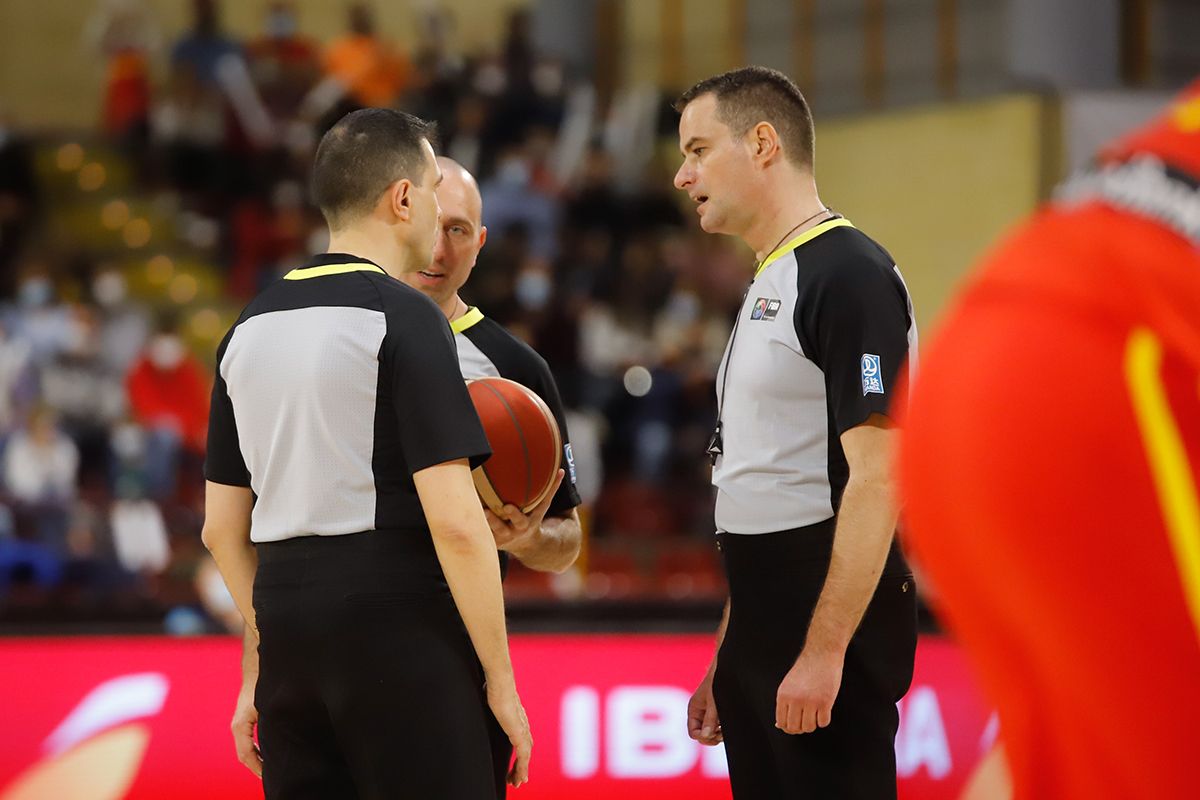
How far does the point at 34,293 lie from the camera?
12195mm

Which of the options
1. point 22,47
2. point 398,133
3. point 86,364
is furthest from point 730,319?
point 398,133

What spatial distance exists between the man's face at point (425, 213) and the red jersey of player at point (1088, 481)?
2.39 meters

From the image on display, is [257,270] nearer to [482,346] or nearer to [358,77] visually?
[358,77]

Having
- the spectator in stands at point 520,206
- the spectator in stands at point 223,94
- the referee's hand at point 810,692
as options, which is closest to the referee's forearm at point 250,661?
the referee's hand at point 810,692

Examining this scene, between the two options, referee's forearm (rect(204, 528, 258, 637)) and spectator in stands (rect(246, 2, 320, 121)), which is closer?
referee's forearm (rect(204, 528, 258, 637))

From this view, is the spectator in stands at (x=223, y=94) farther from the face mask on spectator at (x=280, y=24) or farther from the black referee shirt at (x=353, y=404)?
the black referee shirt at (x=353, y=404)

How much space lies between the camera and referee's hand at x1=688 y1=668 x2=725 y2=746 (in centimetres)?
352

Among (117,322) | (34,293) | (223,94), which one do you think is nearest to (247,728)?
(117,322)

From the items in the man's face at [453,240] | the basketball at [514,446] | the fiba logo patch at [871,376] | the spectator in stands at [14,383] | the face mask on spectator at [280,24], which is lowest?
the spectator in stands at [14,383]

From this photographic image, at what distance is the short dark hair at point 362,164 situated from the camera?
10.4 ft

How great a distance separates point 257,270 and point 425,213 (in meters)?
11.1

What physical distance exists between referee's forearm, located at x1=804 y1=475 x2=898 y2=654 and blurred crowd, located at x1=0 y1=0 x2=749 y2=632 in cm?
566

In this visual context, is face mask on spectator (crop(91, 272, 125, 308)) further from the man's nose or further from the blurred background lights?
the man's nose

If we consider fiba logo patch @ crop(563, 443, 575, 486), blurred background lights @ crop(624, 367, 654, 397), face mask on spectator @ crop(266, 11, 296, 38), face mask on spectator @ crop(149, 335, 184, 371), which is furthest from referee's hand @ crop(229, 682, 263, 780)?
face mask on spectator @ crop(266, 11, 296, 38)
